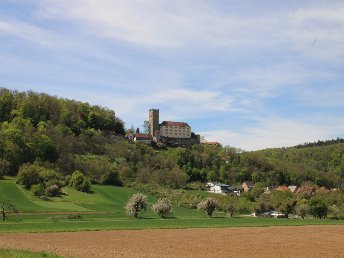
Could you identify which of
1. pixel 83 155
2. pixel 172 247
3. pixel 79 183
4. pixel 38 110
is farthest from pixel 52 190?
pixel 38 110

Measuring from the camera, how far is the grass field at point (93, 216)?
215 ft

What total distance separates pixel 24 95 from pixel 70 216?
110118 millimetres

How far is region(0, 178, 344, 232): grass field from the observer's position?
215 ft

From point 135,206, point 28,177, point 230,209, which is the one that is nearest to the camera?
point 135,206

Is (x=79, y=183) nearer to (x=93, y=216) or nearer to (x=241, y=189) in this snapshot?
(x=93, y=216)

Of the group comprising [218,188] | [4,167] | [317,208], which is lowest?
[317,208]

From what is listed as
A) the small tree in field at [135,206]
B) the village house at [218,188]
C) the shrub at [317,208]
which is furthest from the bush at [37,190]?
the village house at [218,188]

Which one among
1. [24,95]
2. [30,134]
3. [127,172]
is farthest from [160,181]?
[24,95]

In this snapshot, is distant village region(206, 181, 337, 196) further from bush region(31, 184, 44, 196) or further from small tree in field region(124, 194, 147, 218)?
bush region(31, 184, 44, 196)

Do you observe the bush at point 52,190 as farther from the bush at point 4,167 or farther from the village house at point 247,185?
the village house at point 247,185

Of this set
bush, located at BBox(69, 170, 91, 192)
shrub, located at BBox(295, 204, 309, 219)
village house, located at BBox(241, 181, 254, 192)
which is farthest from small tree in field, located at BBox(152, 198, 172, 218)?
village house, located at BBox(241, 181, 254, 192)

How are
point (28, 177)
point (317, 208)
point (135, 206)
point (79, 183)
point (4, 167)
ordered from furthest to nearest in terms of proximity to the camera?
point (79, 183)
point (4, 167)
point (317, 208)
point (28, 177)
point (135, 206)

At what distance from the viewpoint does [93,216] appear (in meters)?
84.6

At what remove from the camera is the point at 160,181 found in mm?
151375
